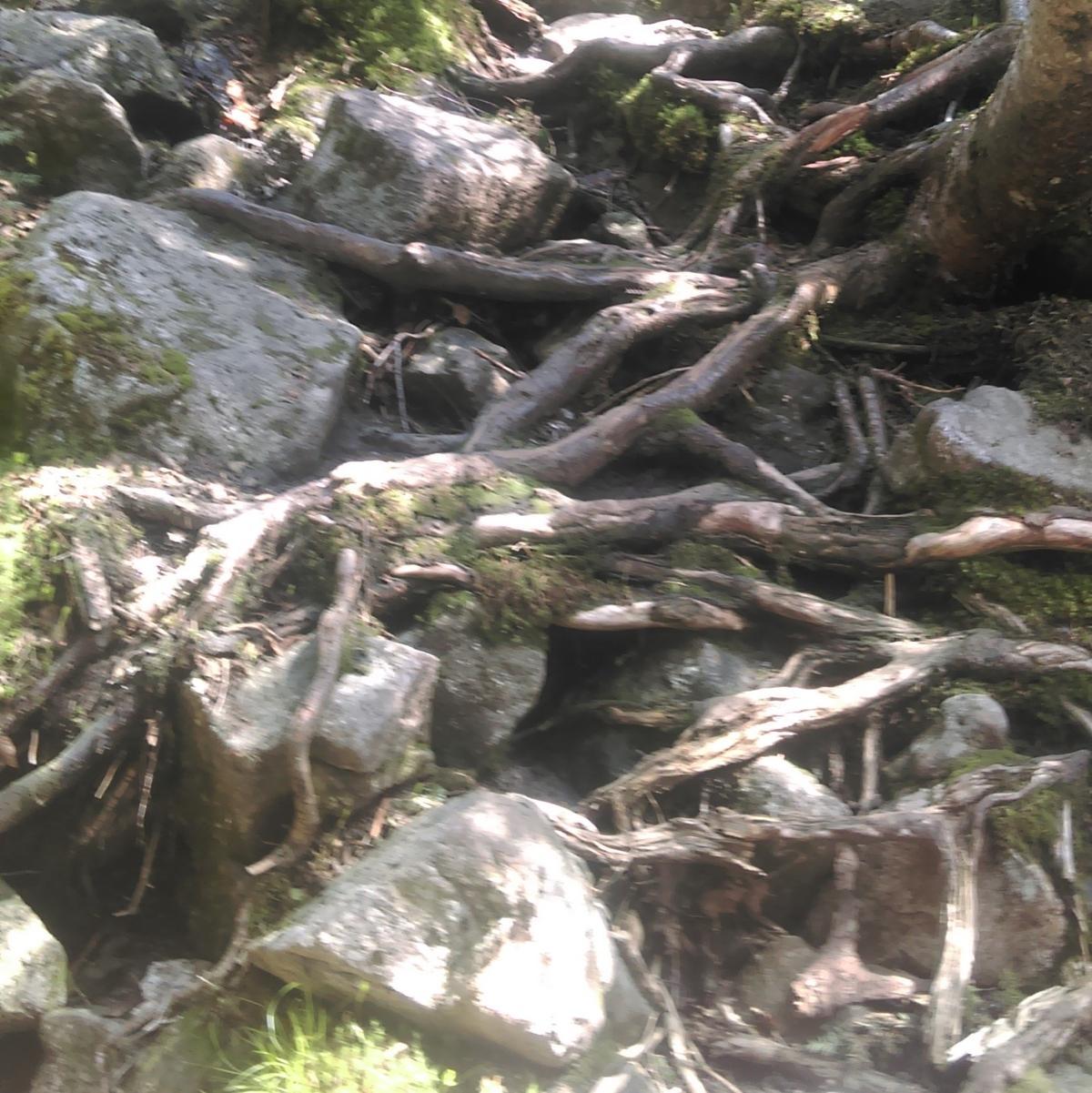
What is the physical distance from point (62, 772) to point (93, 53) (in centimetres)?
539

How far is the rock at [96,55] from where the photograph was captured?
6207 mm

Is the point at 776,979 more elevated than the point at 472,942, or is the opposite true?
the point at 472,942

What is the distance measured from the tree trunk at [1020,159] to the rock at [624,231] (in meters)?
1.98

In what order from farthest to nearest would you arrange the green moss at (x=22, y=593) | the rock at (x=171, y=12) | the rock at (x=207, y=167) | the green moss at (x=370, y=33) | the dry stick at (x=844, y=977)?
the green moss at (x=370, y=33) < the rock at (x=171, y=12) < the rock at (x=207, y=167) < the green moss at (x=22, y=593) < the dry stick at (x=844, y=977)

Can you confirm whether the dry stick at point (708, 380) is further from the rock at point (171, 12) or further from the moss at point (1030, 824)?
the rock at point (171, 12)

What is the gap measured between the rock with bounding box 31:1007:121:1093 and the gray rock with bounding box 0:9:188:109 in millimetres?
5607

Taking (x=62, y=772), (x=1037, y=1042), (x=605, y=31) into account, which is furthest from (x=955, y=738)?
(x=605, y=31)

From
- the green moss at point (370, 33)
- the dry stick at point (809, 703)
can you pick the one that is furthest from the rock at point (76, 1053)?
the green moss at point (370, 33)

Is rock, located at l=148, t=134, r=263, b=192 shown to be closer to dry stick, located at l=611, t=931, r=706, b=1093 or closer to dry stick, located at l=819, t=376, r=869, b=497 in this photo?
dry stick, located at l=819, t=376, r=869, b=497

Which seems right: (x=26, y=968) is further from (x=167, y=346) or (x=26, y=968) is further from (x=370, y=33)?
(x=370, y=33)

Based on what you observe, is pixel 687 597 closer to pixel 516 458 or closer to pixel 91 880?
pixel 516 458

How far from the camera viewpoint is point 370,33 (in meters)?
7.66

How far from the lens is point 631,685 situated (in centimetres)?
425

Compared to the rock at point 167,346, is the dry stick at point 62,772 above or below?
below
